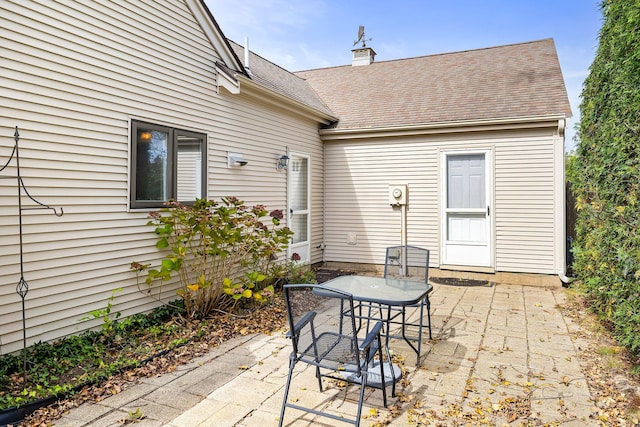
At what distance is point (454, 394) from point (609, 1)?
14.8 feet

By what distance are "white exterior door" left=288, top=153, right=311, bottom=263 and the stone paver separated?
360 centimetres

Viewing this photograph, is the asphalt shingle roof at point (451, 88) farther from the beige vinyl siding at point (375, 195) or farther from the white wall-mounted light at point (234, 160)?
the white wall-mounted light at point (234, 160)

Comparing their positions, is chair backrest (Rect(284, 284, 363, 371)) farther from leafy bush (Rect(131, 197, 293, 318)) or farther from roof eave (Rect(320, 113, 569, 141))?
roof eave (Rect(320, 113, 569, 141))

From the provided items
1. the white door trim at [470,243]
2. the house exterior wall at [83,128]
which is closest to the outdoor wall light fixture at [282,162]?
the house exterior wall at [83,128]

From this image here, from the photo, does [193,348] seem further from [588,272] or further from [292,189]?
[588,272]

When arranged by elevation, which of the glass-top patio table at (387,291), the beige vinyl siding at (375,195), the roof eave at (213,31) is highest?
the roof eave at (213,31)

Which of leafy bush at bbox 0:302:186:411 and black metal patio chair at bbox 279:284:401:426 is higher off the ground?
black metal patio chair at bbox 279:284:401:426

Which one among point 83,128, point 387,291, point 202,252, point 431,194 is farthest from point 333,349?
point 431,194

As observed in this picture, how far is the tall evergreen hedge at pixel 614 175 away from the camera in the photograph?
3.51 m

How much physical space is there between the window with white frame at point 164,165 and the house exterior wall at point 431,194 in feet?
12.8

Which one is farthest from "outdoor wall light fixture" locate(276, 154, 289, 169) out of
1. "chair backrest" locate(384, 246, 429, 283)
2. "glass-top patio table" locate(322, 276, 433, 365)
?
"glass-top patio table" locate(322, 276, 433, 365)

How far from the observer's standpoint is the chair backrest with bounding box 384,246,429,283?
14.0 feet

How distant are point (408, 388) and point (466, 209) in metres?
5.21

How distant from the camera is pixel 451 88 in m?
8.73
